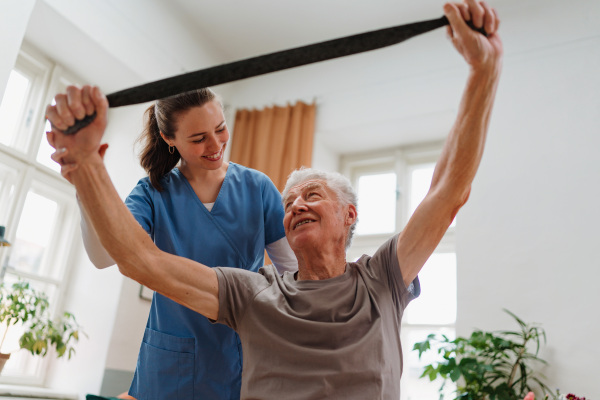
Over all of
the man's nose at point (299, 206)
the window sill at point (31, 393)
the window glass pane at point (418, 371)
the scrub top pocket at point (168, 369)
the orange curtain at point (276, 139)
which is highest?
the orange curtain at point (276, 139)

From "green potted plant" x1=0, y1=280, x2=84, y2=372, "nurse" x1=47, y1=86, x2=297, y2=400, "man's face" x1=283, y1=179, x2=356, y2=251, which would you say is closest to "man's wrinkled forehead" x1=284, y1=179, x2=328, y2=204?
"man's face" x1=283, y1=179, x2=356, y2=251

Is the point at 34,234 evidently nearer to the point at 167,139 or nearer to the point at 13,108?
the point at 13,108

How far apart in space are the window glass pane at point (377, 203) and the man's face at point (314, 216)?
277 centimetres

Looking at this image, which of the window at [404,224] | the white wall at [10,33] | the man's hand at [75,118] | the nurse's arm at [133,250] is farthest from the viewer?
the window at [404,224]

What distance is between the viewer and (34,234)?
145 inches

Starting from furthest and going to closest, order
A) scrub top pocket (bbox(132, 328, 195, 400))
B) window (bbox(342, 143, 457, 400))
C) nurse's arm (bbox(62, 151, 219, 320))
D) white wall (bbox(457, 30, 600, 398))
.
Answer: window (bbox(342, 143, 457, 400)) → white wall (bbox(457, 30, 600, 398)) → scrub top pocket (bbox(132, 328, 195, 400)) → nurse's arm (bbox(62, 151, 219, 320))

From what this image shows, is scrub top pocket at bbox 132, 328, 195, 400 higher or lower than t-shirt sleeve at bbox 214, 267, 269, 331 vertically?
lower

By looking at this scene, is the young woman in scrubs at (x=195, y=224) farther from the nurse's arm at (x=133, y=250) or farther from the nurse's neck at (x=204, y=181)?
the nurse's arm at (x=133, y=250)

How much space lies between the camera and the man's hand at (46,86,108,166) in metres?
0.87

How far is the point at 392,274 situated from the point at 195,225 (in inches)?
22.2

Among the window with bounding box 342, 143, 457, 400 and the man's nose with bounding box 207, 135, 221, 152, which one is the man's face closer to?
the man's nose with bounding box 207, 135, 221, 152

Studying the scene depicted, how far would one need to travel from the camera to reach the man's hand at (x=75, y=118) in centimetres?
87

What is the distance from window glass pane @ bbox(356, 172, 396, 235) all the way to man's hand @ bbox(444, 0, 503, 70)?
331 cm

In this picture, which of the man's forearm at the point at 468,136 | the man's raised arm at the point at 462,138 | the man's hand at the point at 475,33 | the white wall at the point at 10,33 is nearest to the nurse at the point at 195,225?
the man's raised arm at the point at 462,138
